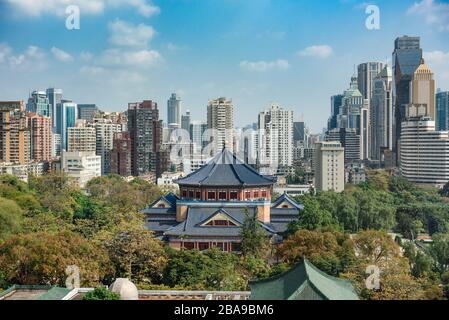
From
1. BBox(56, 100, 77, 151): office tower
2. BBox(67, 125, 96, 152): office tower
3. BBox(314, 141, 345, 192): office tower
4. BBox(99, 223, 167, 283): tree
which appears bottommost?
BBox(99, 223, 167, 283): tree

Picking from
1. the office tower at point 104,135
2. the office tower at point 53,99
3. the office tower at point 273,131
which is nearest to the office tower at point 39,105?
the office tower at point 53,99

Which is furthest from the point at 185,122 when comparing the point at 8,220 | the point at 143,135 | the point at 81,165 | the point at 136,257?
the point at 81,165

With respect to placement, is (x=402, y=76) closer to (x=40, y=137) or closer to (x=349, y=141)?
(x=349, y=141)

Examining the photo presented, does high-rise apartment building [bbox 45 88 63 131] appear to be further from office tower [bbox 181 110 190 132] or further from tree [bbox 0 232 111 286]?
tree [bbox 0 232 111 286]

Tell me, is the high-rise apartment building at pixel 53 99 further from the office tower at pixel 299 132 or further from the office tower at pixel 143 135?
the office tower at pixel 299 132

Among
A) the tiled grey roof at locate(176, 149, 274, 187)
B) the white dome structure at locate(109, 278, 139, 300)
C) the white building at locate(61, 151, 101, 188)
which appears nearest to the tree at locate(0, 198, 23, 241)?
the tiled grey roof at locate(176, 149, 274, 187)

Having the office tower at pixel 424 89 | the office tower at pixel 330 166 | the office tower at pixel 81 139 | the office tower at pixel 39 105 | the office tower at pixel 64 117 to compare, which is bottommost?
the office tower at pixel 330 166

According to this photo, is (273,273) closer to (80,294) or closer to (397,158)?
(80,294)

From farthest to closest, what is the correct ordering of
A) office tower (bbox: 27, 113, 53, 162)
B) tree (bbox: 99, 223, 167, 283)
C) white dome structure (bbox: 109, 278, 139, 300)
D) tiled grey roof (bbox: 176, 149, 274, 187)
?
1. office tower (bbox: 27, 113, 53, 162)
2. tiled grey roof (bbox: 176, 149, 274, 187)
3. tree (bbox: 99, 223, 167, 283)
4. white dome structure (bbox: 109, 278, 139, 300)
